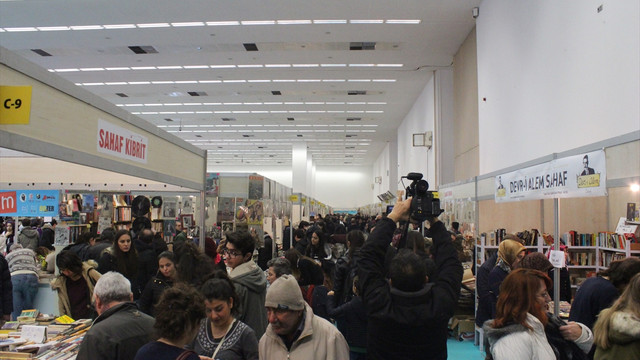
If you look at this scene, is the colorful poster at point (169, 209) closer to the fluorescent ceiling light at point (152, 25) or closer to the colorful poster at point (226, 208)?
the colorful poster at point (226, 208)

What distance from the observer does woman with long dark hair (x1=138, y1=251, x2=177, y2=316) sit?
3717mm

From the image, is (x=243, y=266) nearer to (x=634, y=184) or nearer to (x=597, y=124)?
(x=634, y=184)

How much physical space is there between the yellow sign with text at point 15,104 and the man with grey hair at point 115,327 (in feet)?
3.04

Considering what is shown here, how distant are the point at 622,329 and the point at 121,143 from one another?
3324mm

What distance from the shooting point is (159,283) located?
3738 millimetres

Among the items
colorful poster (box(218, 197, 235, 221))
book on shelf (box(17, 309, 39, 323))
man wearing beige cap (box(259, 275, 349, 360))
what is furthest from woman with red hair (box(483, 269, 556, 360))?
colorful poster (box(218, 197, 235, 221))

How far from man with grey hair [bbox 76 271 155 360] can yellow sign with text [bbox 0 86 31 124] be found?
0.93m

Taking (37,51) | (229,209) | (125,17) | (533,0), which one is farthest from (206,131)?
(533,0)

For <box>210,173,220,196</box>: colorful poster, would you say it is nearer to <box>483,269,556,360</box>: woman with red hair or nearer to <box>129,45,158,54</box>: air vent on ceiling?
<box>129,45,158,54</box>: air vent on ceiling

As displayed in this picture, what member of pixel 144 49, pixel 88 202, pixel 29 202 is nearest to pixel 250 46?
pixel 144 49

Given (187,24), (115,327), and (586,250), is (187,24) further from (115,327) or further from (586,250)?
(115,327)

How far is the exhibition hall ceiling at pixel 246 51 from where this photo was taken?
402 inches

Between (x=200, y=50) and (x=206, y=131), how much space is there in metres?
11.9

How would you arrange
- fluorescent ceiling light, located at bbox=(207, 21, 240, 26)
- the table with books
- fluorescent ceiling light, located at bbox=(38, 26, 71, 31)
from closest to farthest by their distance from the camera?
1. the table with books
2. fluorescent ceiling light, located at bbox=(207, 21, 240, 26)
3. fluorescent ceiling light, located at bbox=(38, 26, 71, 31)
